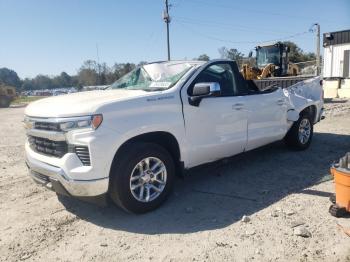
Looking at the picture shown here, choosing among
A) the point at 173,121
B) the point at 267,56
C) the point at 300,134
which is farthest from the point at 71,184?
the point at 267,56

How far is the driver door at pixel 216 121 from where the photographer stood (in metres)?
4.78

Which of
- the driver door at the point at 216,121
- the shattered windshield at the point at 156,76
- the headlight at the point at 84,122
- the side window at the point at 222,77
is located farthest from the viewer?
the side window at the point at 222,77

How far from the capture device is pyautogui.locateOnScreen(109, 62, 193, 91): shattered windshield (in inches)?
194

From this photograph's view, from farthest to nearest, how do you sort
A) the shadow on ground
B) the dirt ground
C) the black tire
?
the black tire, the shadow on ground, the dirt ground

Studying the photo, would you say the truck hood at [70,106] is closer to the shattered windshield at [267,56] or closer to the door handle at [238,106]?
the door handle at [238,106]

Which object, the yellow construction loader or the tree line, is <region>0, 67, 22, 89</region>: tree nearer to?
the tree line

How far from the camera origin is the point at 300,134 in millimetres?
7156

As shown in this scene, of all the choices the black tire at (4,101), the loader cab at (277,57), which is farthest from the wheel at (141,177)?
the black tire at (4,101)

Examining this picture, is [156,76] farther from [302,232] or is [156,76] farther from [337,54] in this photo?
[337,54]

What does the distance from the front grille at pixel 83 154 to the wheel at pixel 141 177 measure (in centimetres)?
33

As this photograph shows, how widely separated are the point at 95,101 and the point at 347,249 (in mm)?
2978

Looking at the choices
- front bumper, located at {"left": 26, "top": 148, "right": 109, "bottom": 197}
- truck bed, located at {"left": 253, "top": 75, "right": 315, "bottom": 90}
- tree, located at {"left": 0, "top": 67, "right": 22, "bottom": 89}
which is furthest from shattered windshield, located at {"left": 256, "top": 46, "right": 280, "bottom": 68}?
tree, located at {"left": 0, "top": 67, "right": 22, "bottom": 89}

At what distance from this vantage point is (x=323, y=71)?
2695 cm

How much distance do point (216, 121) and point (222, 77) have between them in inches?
31.8
